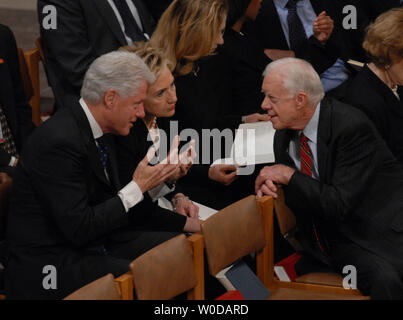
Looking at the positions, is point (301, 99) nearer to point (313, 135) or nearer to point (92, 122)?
point (313, 135)

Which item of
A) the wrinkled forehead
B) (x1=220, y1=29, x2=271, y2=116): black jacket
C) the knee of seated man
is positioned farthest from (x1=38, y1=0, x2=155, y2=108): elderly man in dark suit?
the knee of seated man

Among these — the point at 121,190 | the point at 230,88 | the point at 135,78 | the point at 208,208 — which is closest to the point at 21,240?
the point at 121,190

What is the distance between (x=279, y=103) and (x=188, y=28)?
88 cm

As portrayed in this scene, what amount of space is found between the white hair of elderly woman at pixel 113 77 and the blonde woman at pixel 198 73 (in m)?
0.81

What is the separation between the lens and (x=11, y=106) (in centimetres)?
379

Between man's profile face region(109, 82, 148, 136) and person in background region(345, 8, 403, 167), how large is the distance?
1.31m

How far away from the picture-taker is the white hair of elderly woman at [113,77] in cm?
277

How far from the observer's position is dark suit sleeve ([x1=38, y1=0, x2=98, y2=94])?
367cm

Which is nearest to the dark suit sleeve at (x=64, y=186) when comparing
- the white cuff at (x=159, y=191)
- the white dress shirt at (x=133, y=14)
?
the white cuff at (x=159, y=191)

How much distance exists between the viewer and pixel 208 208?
11.5ft

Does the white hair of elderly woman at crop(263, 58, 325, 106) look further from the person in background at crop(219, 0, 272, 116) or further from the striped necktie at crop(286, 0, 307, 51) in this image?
the striped necktie at crop(286, 0, 307, 51)

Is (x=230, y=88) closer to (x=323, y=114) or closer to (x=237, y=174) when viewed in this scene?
(x=237, y=174)
